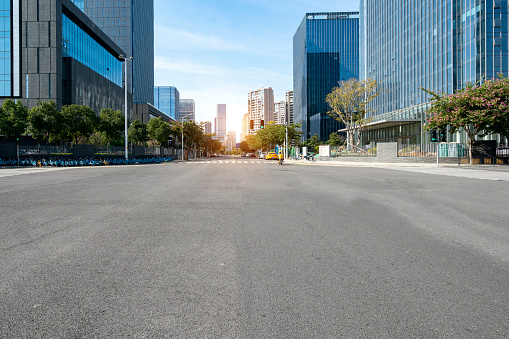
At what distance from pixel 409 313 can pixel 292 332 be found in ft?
3.68

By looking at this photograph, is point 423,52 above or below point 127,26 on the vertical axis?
below

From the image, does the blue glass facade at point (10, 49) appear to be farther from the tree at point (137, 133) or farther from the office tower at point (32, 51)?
the tree at point (137, 133)

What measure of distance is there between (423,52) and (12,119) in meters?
63.4

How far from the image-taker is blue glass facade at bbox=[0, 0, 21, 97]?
5328 centimetres

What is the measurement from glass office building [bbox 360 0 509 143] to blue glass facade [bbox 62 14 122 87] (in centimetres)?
5265

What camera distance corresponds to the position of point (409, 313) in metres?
3.14

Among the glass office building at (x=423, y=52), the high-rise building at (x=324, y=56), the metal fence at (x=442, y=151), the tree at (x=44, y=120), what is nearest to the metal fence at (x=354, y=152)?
the metal fence at (x=442, y=151)

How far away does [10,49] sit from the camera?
53469 millimetres

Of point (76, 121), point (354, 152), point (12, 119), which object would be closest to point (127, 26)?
point (76, 121)

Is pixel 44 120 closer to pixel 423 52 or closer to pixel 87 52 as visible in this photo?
pixel 87 52

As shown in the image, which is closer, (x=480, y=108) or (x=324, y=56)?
(x=480, y=108)

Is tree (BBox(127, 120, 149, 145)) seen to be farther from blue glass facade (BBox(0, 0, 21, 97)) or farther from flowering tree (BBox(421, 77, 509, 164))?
flowering tree (BBox(421, 77, 509, 164))

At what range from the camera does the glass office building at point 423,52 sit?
49688mm

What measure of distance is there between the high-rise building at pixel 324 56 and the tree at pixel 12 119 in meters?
107
